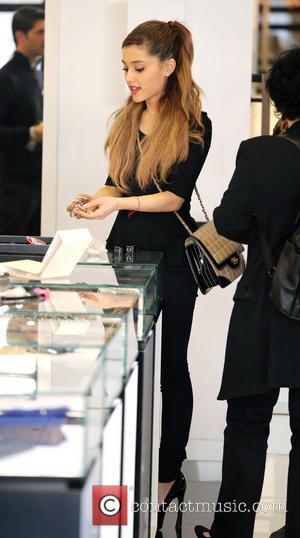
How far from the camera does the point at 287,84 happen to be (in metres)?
2.84

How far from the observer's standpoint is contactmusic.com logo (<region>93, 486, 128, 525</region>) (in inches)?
70.3

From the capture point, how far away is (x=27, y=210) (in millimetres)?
5027

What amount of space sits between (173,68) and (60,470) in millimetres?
2185

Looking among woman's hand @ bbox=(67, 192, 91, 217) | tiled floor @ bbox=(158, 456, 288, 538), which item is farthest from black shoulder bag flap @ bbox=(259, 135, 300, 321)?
tiled floor @ bbox=(158, 456, 288, 538)

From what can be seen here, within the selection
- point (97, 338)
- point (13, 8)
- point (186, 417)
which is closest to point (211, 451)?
point (186, 417)

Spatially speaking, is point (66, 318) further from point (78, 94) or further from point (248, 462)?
point (78, 94)

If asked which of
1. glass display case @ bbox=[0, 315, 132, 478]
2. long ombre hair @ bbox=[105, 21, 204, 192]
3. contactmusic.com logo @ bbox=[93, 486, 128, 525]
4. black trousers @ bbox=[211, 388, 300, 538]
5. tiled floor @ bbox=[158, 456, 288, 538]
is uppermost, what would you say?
long ombre hair @ bbox=[105, 21, 204, 192]

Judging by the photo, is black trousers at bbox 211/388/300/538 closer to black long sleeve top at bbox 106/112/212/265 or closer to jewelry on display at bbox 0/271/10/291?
black long sleeve top at bbox 106/112/212/265

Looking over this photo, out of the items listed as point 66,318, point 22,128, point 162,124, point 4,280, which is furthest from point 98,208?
point 22,128

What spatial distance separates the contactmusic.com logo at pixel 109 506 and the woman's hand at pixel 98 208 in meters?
1.30

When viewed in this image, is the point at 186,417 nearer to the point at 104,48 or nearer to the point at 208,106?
the point at 208,106

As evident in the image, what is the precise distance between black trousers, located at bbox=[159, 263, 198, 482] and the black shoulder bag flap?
2.17 ft

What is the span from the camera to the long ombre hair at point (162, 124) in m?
3.34

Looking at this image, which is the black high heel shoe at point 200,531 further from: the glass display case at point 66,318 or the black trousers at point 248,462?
the glass display case at point 66,318
